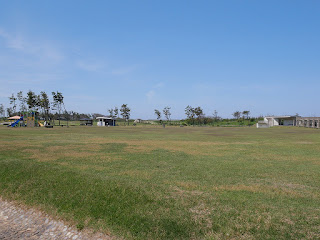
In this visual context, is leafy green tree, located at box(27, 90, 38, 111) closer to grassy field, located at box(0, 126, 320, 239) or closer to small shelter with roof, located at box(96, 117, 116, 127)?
small shelter with roof, located at box(96, 117, 116, 127)

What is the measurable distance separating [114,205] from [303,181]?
9.68 m

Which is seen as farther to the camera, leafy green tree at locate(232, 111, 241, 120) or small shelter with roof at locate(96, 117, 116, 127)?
leafy green tree at locate(232, 111, 241, 120)

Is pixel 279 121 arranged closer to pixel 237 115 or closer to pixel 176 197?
pixel 237 115

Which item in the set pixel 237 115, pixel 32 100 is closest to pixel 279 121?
pixel 237 115

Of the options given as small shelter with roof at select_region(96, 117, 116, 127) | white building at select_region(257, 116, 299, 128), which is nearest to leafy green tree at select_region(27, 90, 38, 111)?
small shelter with roof at select_region(96, 117, 116, 127)

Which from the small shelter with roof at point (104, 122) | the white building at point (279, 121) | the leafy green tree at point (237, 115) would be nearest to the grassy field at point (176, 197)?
the white building at point (279, 121)

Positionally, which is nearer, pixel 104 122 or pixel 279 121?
pixel 279 121

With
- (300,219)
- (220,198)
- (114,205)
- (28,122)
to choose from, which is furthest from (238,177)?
(28,122)

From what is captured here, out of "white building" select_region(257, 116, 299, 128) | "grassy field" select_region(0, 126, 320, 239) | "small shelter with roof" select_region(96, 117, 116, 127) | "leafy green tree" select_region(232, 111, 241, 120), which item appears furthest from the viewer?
"leafy green tree" select_region(232, 111, 241, 120)

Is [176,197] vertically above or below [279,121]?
below

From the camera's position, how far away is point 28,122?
81312 mm

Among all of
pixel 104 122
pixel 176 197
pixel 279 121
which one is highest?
pixel 279 121

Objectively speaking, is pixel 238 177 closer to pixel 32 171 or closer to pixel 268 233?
pixel 268 233

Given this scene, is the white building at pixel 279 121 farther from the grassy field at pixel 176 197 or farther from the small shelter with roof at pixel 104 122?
the grassy field at pixel 176 197
